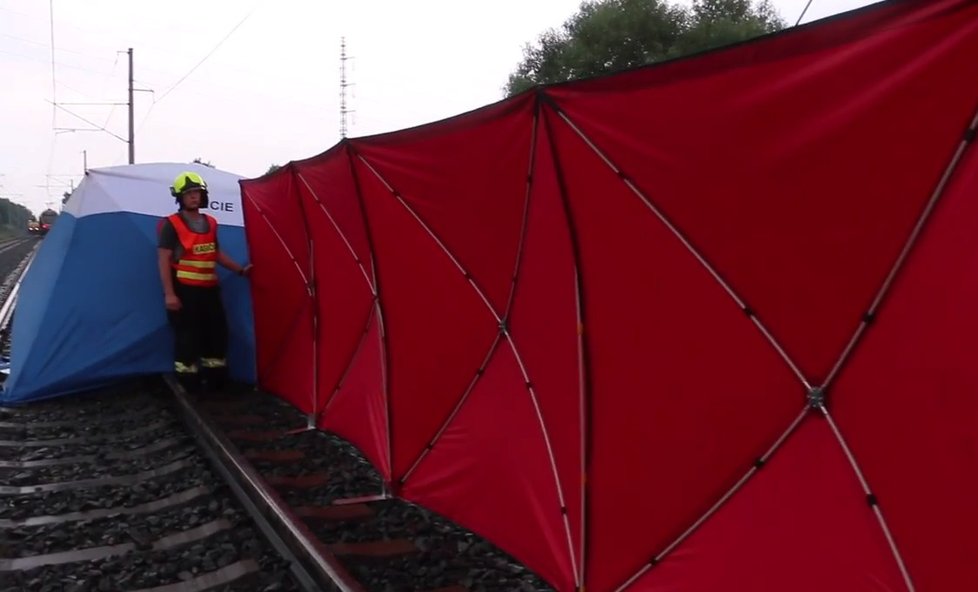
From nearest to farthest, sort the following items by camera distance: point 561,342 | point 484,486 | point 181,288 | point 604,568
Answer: point 604,568 < point 561,342 < point 484,486 < point 181,288

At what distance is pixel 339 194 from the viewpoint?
550 cm

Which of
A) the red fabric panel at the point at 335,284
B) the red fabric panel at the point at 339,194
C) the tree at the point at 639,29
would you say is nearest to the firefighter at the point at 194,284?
the red fabric panel at the point at 335,284

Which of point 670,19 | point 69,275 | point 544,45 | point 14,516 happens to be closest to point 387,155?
point 14,516

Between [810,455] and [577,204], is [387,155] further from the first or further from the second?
[810,455]

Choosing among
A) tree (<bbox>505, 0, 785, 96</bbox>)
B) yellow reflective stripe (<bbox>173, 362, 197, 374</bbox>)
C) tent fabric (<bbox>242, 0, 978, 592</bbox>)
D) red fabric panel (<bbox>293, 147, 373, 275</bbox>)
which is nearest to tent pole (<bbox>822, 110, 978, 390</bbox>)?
tent fabric (<bbox>242, 0, 978, 592</bbox>)

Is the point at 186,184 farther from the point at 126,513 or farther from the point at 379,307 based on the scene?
the point at 126,513

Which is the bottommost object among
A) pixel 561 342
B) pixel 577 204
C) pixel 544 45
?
pixel 561 342

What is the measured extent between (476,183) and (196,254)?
408cm

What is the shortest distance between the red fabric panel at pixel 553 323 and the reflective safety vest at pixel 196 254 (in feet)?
14.4

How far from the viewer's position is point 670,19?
30.8 m

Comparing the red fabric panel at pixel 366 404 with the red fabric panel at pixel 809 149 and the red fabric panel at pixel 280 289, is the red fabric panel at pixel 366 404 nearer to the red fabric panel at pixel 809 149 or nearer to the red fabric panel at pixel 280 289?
the red fabric panel at pixel 280 289

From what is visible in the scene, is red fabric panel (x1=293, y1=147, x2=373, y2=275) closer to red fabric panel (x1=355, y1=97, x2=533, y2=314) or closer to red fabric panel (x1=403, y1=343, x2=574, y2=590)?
red fabric panel (x1=355, y1=97, x2=533, y2=314)

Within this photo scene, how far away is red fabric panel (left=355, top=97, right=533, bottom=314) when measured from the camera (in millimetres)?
3594

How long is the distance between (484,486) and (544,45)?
3245cm
